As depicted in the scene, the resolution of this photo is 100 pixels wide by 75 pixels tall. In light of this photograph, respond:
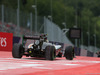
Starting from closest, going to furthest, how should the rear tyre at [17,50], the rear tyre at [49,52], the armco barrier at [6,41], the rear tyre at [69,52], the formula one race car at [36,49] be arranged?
the rear tyre at [49,52] → the formula one race car at [36,49] → the rear tyre at [17,50] → the rear tyre at [69,52] → the armco barrier at [6,41]

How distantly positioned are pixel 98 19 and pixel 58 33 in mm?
127329

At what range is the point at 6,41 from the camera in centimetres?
2909

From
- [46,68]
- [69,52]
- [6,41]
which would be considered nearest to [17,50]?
[69,52]

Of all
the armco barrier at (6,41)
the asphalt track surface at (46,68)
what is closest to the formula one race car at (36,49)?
the asphalt track surface at (46,68)

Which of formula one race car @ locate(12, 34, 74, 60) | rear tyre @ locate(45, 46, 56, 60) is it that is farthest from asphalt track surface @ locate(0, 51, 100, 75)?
formula one race car @ locate(12, 34, 74, 60)

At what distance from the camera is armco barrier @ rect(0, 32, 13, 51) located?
2836cm

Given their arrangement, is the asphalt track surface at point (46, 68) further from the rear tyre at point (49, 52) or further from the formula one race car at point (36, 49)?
the formula one race car at point (36, 49)

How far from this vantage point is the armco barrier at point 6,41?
93.0 feet

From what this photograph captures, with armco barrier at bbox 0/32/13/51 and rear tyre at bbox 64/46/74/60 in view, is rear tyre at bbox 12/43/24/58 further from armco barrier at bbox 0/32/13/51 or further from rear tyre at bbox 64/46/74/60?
armco barrier at bbox 0/32/13/51

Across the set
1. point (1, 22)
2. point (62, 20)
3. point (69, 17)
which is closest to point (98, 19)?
point (69, 17)

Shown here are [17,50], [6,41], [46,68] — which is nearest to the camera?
[46,68]

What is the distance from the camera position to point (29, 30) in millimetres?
41875

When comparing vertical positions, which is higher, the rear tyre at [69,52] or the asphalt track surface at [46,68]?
the rear tyre at [69,52]

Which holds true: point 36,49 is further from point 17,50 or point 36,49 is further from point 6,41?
point 6,41
